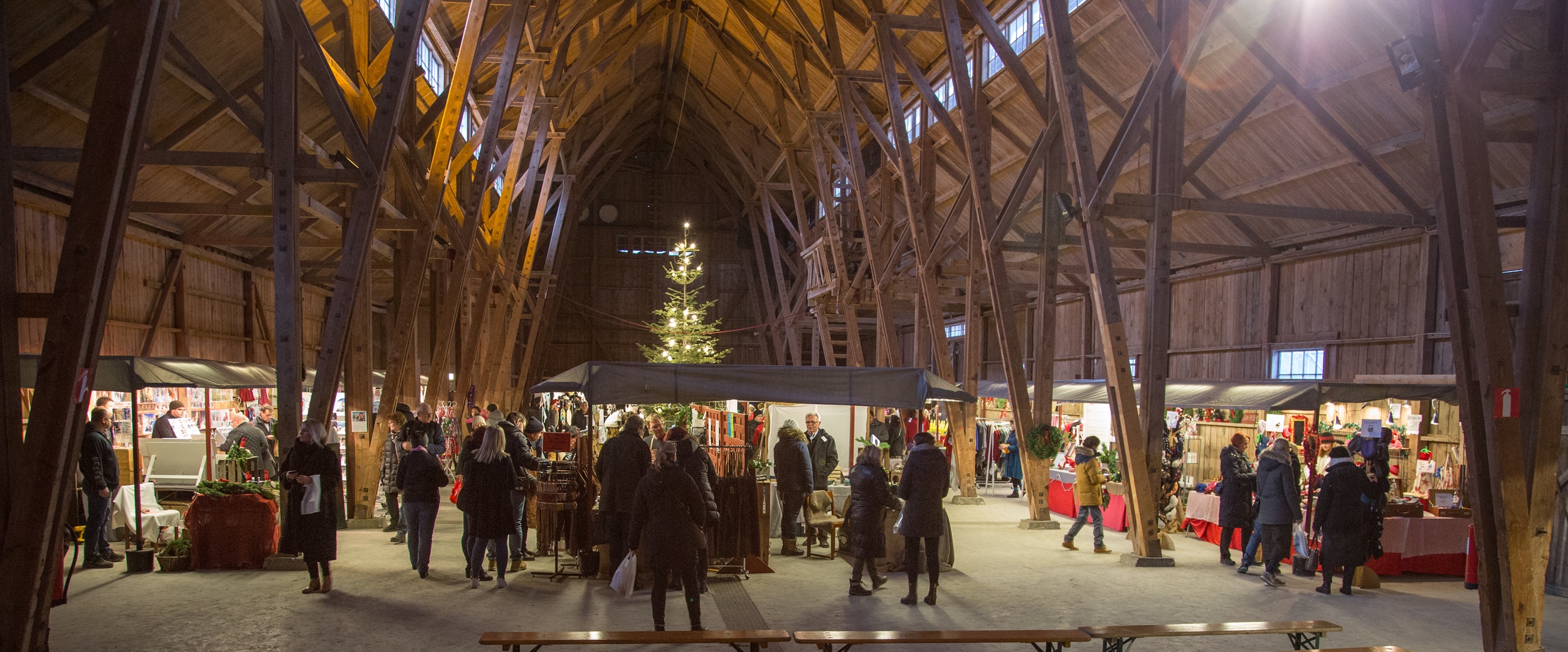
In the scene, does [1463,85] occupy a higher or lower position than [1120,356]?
higher

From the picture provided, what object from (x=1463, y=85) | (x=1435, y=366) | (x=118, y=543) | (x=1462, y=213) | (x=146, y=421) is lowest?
(x=118, y=543)

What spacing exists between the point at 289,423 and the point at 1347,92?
1247 cm

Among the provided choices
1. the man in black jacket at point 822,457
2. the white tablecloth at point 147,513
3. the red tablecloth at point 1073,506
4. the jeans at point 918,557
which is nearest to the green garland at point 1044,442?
the red tablecloth at point 1073,506

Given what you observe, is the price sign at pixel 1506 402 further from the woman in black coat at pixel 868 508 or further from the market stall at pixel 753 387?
the market stall at pixel 753 387

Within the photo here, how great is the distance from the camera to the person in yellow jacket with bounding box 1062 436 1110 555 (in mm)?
10289

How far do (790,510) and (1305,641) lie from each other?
5244 mm

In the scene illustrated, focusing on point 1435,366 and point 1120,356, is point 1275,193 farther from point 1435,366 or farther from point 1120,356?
point 1120,356

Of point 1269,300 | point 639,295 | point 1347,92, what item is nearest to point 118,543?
point 1347,92

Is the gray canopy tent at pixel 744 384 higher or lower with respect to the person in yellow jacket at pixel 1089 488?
higher

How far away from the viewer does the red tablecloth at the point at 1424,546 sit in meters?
9.13

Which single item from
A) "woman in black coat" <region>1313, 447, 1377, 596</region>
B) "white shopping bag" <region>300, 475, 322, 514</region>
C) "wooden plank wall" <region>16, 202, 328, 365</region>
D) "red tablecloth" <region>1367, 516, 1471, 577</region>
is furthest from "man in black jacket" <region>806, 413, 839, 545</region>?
"wooden plank wall" <region>16, 202, 328, 365</region>

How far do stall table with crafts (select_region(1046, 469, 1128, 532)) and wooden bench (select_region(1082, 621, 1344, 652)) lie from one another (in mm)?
5886

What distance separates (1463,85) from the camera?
20.1ft

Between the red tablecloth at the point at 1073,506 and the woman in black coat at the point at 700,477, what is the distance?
17.9 ft
